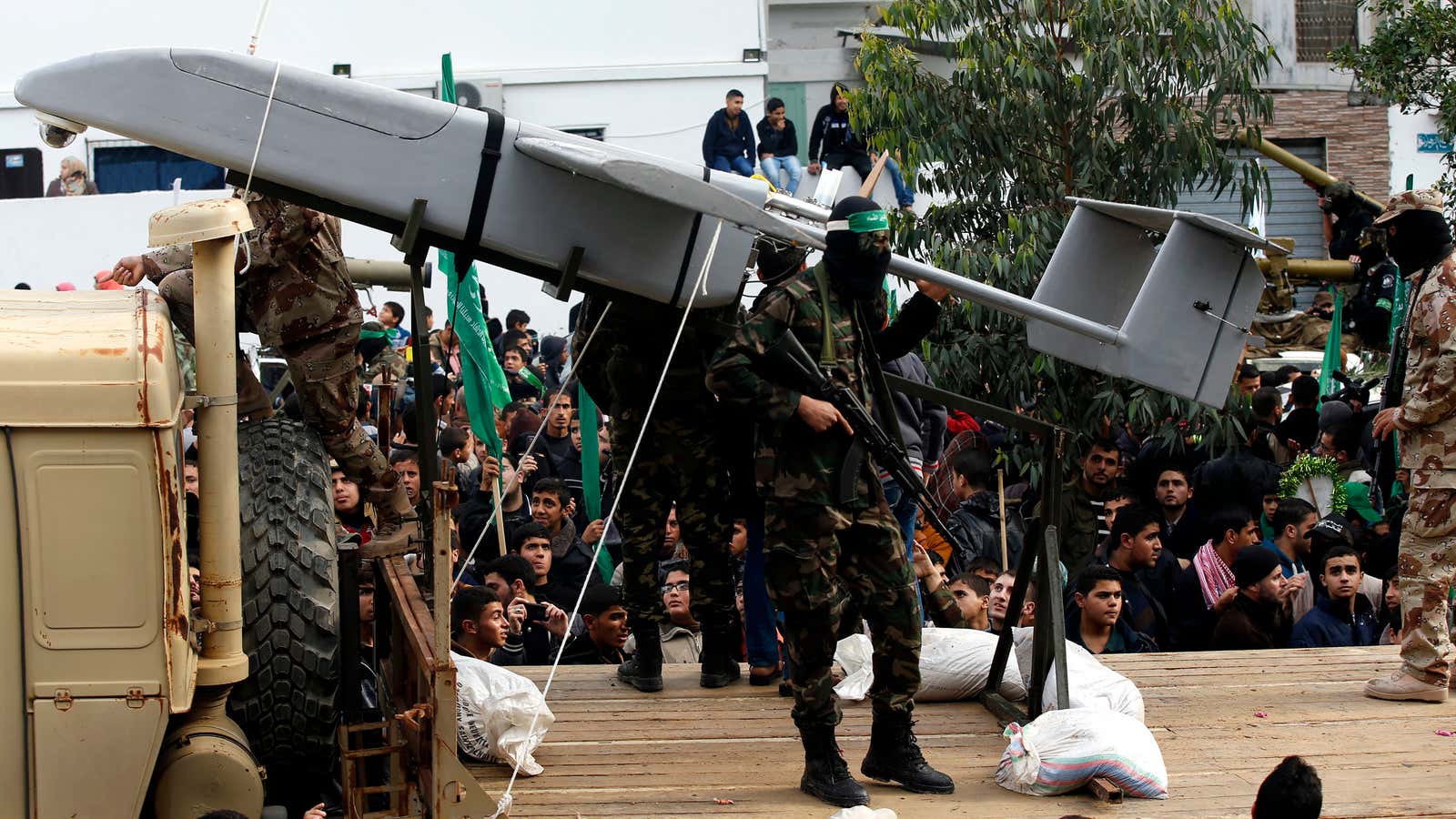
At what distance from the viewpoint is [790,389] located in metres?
5.08

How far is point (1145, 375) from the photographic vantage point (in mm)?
6320

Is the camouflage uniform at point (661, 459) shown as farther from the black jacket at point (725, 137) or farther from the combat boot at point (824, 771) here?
the black jacket at point (725, 137)

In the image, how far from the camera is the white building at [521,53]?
746 inches

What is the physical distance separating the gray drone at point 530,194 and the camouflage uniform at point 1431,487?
2.28 feet

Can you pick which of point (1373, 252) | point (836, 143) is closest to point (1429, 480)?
point (1373, 252)

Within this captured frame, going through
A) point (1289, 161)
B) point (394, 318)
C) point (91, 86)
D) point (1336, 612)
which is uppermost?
point (91, 86)

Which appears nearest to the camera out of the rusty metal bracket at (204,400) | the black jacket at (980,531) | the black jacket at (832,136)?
the rusty metal bracket at (204,400)

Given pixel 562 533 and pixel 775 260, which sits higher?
pixel 775 260

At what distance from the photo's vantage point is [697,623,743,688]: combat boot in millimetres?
6465

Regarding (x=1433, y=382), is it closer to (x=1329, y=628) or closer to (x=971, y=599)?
(x=1329, y=628)

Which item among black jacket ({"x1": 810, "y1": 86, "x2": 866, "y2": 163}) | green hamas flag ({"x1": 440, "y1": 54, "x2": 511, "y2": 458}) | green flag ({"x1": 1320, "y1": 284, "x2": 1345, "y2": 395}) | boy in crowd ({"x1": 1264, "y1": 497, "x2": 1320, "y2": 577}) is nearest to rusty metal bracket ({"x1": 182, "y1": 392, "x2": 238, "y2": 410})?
green hamas flag ({"x1": 440, "y1": 54, "x2": 511, "y2": 458})

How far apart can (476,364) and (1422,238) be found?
4.48 metres

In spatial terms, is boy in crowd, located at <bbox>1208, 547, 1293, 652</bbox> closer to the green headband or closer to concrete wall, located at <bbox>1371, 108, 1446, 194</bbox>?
the green headband

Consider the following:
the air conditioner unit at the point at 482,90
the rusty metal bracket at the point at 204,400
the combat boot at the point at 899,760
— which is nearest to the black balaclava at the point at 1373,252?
the combat boot at the point at 899,760
